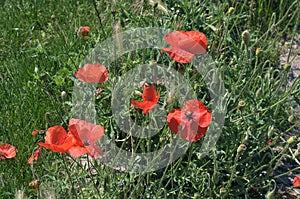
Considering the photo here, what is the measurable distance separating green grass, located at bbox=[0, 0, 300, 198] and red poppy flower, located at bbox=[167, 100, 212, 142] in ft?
0.68

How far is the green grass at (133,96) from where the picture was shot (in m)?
2.25

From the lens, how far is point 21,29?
11.4ft

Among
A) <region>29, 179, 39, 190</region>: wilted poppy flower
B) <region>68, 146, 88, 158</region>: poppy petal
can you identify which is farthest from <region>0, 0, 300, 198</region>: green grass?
<region>68, 146, 88, 158</region>: poppy petal

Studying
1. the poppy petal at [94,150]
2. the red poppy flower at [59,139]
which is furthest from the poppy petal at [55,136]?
the poppy petal at [94,150]

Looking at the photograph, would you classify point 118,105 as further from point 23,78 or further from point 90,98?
point 23,78

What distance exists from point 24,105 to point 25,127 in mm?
209

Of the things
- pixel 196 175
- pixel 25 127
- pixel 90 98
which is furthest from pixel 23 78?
pixel 196 175

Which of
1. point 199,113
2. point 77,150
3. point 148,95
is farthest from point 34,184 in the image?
point 199,113

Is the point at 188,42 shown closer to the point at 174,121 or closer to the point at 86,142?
the point at 174,121

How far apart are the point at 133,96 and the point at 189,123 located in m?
0.72

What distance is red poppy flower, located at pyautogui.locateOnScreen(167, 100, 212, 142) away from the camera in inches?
72.8

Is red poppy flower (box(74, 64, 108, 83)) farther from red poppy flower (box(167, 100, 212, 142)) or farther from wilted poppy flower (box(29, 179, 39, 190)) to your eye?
wilted poppy flower (box(29, 179, 39, 190))

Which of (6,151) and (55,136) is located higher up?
(55,136)

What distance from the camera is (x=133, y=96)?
2535 mm
